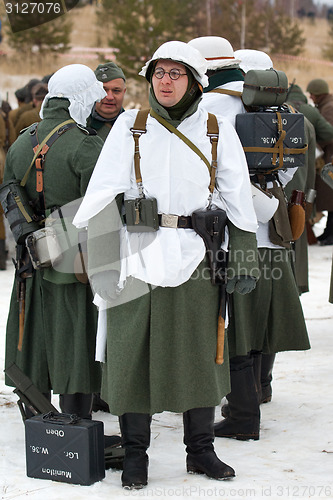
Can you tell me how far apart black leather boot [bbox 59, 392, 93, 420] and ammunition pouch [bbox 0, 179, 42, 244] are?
0.78 metres

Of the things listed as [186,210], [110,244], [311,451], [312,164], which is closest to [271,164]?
[186,210]

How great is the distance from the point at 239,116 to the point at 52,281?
1.18 metres

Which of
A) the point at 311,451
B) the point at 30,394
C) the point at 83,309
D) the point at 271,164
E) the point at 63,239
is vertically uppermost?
the point at 271,164

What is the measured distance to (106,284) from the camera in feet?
10.8

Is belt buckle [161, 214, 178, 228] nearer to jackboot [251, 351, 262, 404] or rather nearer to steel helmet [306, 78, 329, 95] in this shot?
jackboot [251, 351, 262, 404]

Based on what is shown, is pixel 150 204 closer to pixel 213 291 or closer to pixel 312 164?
pixel 213 291

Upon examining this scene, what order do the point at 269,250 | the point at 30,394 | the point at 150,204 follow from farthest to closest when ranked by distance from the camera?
the point at 269,250 → the point at 30,394 → the point at 150,204

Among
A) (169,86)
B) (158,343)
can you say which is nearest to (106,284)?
(158,343)

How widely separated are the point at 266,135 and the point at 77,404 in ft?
5.13

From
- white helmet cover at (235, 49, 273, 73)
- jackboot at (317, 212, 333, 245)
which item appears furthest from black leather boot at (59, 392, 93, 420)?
jackboot at (317, 212, 333, 245)

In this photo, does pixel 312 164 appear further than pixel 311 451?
Yes

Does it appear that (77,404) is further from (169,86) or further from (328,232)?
(328,232)

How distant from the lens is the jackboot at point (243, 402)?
13.3ft

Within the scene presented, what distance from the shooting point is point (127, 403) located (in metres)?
3.31
